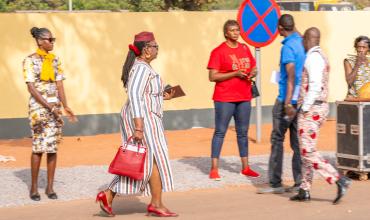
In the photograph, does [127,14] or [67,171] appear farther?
[127,14]

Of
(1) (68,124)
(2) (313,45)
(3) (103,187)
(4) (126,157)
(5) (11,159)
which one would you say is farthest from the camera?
(1) (68,124)

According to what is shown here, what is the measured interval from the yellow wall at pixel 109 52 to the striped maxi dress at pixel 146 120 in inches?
265

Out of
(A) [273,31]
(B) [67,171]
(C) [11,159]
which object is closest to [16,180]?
(B) [67,171]

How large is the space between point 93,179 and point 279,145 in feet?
7.55

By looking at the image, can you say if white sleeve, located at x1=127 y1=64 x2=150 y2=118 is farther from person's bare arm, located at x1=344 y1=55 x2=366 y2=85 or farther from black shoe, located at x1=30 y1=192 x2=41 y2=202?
person's bare arm, located at x1=344 y1=55 x2=366 y2=85

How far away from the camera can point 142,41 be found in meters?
9.30

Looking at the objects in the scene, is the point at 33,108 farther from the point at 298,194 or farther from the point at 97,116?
the point at 97,116

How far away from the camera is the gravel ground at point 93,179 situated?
10.7 meters

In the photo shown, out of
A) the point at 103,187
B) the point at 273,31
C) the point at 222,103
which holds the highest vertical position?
the point at 273,31

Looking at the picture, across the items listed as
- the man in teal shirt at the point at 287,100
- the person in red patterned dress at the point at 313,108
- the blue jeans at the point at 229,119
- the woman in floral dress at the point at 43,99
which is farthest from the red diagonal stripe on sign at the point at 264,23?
the woman in floral dress at the point at 43,99

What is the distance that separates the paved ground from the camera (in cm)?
973

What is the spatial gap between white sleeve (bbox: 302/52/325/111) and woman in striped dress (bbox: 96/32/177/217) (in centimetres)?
150

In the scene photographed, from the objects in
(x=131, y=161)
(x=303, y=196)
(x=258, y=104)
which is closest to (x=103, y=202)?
(x=131, y=161)

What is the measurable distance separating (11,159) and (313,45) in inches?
214
